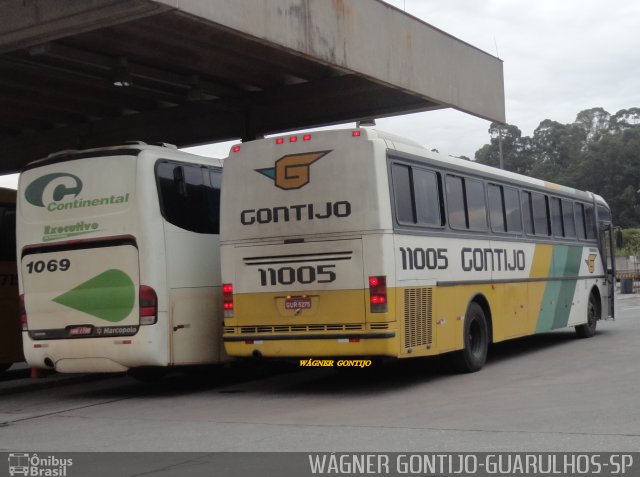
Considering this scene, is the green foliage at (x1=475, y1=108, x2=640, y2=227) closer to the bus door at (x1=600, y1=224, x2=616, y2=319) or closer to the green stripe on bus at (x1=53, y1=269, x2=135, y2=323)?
the bus door at (x1=600, y1=224, x2=616, y2=319)

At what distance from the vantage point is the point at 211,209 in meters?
13.7

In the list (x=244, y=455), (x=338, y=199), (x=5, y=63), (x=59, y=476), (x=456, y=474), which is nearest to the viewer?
(x=456, y=474)

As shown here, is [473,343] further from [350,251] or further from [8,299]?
[8,299]

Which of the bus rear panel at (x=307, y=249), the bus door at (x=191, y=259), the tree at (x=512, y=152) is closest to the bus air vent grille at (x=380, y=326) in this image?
the bus rear panel at (x=307, y=249)

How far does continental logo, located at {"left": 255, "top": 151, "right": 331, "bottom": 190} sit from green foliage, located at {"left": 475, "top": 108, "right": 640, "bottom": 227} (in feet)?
180

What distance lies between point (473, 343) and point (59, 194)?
6.36m

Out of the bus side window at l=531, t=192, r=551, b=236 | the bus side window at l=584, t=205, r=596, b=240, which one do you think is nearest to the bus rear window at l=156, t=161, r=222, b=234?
the bus side window at l=531, t=192, r=551, b=236

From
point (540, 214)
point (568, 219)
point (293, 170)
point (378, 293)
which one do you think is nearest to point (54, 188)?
point (293, 170)

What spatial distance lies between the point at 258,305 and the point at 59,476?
4952 millimetres

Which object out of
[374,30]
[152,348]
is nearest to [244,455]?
[152,348]

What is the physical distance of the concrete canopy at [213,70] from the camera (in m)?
13.0

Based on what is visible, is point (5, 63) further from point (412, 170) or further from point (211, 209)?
point (412, 170)

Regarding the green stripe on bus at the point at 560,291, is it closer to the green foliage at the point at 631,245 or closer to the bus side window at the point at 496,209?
the bus side window at the point at 496,209

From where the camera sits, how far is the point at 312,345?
38.5ft
